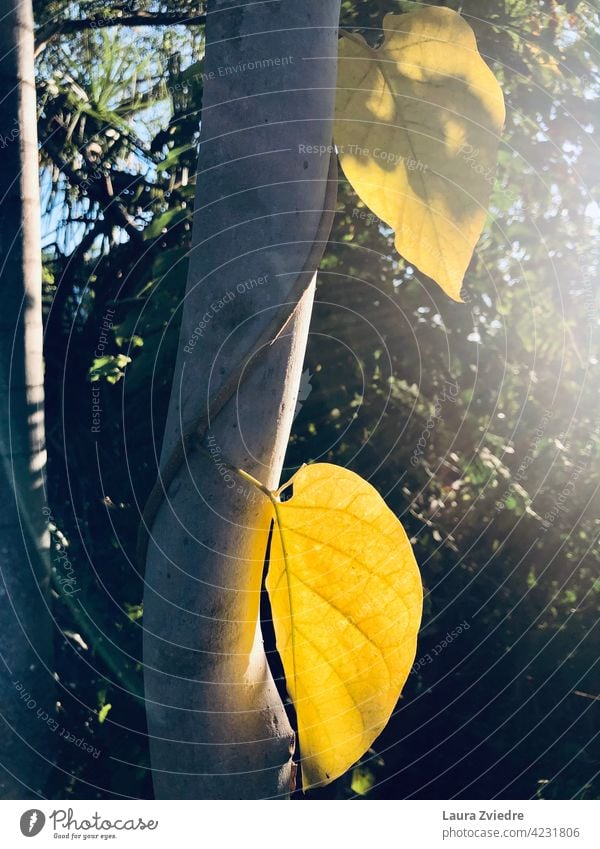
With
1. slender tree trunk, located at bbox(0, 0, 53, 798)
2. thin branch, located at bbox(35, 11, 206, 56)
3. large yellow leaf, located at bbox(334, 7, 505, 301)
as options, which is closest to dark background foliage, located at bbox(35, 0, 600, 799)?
thin branch, located at bbox(35, 11, 206, 56)

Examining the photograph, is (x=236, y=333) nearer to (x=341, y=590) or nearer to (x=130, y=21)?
(x=341, y=590)

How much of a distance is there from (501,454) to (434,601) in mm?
173

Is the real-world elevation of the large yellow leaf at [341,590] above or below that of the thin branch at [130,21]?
below

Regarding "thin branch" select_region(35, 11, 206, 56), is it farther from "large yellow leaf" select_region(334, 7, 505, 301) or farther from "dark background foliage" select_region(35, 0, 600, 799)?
"large yellow leaf" select_region(334, 7, 505, 301)

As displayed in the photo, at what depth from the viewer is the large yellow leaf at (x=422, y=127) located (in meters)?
0.42

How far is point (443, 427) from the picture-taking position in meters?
0.82

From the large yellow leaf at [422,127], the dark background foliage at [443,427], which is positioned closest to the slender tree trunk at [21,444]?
the dark background foliage at [443,427]

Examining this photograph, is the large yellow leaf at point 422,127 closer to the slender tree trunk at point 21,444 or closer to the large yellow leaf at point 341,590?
the large yellow leaf at point 341,590

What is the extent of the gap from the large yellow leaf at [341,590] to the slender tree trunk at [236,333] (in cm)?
2

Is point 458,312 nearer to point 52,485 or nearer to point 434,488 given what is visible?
point 434,488

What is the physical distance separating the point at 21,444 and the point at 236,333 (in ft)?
1.01

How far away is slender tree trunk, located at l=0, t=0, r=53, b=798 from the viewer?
551mm

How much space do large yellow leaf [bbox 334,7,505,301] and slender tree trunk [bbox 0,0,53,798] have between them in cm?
26
